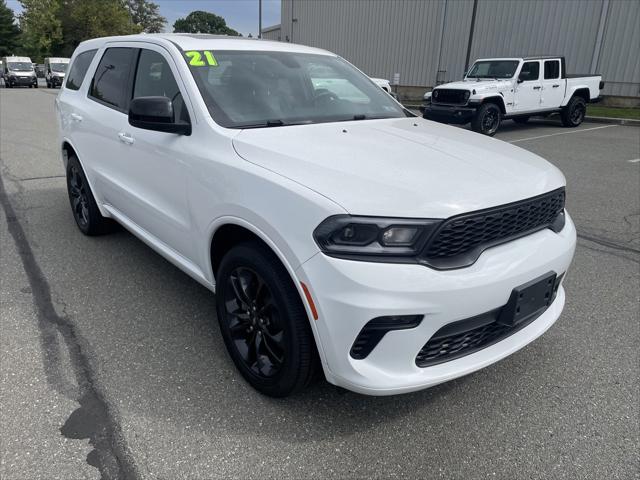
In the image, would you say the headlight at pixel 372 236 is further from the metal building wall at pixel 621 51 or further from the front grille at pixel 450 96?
the metal building wall at pixel 621 51

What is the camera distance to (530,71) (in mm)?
13492

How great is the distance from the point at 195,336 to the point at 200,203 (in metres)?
0.95

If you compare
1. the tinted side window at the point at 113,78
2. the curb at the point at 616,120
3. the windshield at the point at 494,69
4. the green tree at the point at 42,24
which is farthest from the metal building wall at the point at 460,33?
the green tree at the point at 42,24

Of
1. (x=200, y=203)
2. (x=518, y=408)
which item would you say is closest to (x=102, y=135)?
(x=200, y=203)

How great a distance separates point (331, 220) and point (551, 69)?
14.3m

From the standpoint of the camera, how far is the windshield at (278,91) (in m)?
2.94

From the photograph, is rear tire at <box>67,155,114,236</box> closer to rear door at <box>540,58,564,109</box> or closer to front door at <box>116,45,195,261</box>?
front door at <box>116,45,195,261</box>

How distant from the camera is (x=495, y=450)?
2.30 m

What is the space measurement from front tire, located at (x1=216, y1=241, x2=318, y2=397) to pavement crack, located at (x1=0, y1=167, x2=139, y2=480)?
0.70 m

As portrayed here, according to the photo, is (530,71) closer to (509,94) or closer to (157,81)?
(509,94)

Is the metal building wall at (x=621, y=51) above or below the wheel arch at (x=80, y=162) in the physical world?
above

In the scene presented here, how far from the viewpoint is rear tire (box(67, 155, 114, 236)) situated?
4.61 m

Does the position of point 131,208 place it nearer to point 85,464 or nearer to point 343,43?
point 85,464

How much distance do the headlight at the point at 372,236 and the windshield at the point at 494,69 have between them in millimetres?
12909
